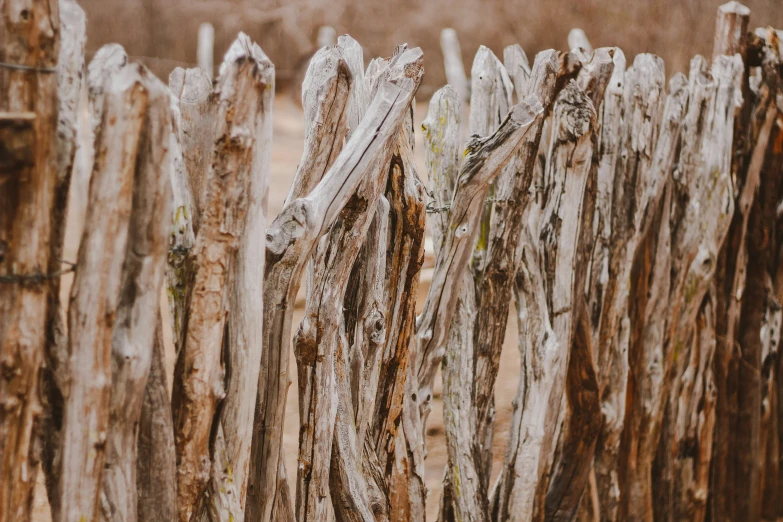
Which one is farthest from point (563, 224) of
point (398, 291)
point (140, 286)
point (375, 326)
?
point (140, 286)

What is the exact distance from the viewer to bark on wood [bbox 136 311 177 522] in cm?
124

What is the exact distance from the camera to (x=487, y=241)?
198 centimetres

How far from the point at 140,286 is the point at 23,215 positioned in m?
0.21

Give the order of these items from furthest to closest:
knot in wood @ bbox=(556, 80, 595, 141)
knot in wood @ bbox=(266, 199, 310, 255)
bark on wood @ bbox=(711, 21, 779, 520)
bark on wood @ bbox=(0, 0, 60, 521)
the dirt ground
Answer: the dirt ground, bark on wood @ bbox=(711, 21, 779, 520), knot in wood @ bbox=(556, 80, 595, 141), knot in wood @ bbox=(266, 199, 310, 255), bark on wood @ bbox=(0, 0, 60, 521)

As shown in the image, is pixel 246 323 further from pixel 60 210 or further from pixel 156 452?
pixel 60 210

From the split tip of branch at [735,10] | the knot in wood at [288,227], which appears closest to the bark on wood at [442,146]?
the knot in wood at [288,227]

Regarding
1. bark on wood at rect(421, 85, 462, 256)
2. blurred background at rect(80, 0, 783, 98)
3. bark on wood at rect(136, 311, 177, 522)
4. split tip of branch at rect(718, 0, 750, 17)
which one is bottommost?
bark on wood at rect(136, 311, 177, 522)

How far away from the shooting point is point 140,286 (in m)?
1.15

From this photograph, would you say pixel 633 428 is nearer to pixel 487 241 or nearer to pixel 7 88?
pixel 487 241

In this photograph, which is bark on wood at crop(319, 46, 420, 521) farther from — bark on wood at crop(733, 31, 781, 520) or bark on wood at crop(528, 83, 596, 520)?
bark on wood at crop(733, 31, 781, 520)

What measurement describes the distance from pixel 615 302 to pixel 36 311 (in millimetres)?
1712

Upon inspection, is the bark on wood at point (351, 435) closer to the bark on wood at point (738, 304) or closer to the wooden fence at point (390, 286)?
the wooden fence at point (390, 286)

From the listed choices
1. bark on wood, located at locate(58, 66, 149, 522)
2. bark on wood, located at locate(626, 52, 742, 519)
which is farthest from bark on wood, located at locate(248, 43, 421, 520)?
bark on wood, located at locate(626, 52, 742, 519)

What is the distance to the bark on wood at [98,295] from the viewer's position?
3.54ft
